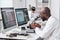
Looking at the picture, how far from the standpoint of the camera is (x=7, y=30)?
2.24 metres

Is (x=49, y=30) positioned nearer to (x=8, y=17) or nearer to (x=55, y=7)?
(x=8, y=17)

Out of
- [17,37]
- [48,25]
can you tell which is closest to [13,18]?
[17,37]

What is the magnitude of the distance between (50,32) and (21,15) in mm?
1147

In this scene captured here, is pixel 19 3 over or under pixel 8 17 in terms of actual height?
Result: over

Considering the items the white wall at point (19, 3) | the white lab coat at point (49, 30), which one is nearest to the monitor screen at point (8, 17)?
the white lab coat at point (49, 30)

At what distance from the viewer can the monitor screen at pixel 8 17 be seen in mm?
2126

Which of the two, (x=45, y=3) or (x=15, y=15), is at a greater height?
(x=45, y=3)

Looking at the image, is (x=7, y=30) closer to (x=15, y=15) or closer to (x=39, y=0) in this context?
(x=15, y=15)

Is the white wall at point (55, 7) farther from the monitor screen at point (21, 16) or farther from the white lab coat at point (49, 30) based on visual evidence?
the white lab coat at point (49, 30)

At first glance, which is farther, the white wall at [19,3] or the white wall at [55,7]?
the white wall at [19,3]

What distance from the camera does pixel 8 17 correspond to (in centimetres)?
224

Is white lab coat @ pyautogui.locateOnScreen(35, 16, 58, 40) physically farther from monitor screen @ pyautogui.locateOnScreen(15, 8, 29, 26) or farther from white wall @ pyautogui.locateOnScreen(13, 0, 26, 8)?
white wall @ pyautogui.locateOnScreen(13, 0, 26, 8)

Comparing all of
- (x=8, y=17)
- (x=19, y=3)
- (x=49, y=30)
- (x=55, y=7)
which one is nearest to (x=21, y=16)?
(x=8, y=17)

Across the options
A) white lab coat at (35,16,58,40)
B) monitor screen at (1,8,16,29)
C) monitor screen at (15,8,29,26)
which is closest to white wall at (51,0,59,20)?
monitor screen at (15,8,29,26)
